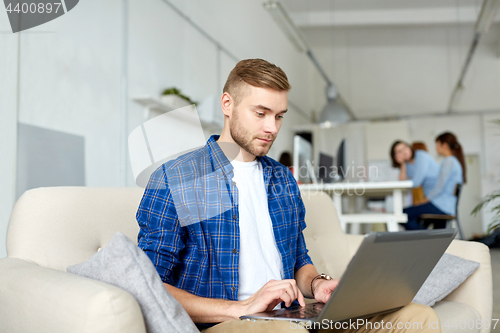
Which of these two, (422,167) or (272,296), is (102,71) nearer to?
(272,296)

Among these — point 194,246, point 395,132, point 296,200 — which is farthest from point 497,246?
point 194,246

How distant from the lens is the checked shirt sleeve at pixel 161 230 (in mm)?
1026

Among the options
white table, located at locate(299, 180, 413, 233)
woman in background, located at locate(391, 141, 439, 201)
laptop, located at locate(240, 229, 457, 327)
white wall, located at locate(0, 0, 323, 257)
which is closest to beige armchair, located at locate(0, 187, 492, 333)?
laptop, located at locate(240, 229, 457, 327)

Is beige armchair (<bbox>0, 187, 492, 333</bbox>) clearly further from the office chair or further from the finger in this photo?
the office chair

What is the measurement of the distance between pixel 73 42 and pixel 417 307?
2598 mm

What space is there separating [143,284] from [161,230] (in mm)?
200

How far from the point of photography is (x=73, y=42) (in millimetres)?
2758

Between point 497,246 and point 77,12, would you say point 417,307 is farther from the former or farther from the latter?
point 497,246

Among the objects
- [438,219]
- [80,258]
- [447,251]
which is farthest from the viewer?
[438,219]

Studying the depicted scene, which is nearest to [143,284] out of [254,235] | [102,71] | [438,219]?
[254,235]

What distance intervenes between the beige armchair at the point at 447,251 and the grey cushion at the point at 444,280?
0.13 ft

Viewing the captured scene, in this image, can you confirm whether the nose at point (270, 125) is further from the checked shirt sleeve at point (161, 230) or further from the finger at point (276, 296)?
the finger at point (276, 296)

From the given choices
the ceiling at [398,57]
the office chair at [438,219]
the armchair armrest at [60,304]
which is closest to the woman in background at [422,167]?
the office chair at [438,219]

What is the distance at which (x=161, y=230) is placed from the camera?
3.43ft
